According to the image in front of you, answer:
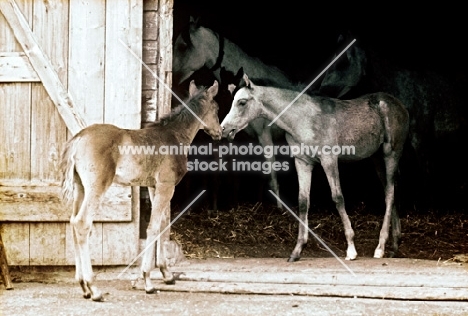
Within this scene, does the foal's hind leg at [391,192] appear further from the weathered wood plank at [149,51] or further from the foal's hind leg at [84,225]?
the foal's hind leg at [84,225]

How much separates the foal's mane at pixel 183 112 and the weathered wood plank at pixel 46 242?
1474mm

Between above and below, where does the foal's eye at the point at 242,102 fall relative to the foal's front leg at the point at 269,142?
above

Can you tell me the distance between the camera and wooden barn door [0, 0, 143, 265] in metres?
8.05

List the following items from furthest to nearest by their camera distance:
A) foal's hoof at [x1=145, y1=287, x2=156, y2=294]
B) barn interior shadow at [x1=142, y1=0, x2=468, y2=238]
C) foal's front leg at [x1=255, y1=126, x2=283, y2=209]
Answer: barn interior shadow at [x1=142, y1=0, x2=468, y2=238], foal's front leg at [x1=255, y1=126, x2=283, y2=209], foal's hoof at [x1=145, y1=287, x2=156, y2=294]

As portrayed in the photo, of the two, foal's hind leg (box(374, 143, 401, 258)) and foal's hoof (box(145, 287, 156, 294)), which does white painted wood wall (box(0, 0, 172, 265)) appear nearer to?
foal's hoof (box(145, 287, 156, 294))

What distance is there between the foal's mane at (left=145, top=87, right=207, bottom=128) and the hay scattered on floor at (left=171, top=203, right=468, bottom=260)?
1787mm

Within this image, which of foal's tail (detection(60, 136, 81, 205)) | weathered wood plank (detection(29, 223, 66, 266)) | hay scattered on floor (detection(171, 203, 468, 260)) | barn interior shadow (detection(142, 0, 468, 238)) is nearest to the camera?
foal's tail (detection(60, 136, 81, 205))

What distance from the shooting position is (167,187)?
747 centimetres

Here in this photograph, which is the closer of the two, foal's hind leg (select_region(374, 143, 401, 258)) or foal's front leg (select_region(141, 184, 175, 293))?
foal's front leg (select_region(141, 184, 175, 293))

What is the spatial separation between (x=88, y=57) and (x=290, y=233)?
360 cm

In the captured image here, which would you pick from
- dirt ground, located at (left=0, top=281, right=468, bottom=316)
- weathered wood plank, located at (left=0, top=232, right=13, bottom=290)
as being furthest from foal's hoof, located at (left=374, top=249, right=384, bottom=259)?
weathered wood plank, located at (left=0, top=232, right=13, bottom=290)

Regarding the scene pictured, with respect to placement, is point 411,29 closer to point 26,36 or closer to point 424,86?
point 424,86

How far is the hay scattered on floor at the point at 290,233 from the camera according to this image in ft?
31.0

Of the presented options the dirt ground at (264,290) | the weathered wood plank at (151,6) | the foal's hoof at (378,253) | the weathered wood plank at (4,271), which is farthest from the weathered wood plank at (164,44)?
the foal's hoof at (378,253)
